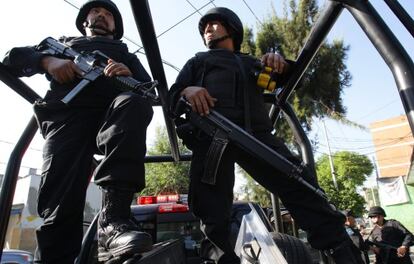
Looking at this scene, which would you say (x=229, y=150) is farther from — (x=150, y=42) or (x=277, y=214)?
(x=277, y=214)

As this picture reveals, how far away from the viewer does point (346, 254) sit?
3.92 feet

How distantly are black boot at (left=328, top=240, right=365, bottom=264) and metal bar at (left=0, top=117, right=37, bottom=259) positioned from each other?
→ 3.90 feet

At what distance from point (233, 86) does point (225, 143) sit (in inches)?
13.4

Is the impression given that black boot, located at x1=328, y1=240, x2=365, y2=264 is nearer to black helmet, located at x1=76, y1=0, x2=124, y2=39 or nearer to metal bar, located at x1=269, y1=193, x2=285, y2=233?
metal bar, located at x1=269, y1=193, x2=285, y2=233

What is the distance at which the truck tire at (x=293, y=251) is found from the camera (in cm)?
136

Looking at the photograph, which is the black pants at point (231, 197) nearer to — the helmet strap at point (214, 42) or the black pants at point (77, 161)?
the black pants at point (77, 161)

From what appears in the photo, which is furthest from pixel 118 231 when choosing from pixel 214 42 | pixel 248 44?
pixel 248 44

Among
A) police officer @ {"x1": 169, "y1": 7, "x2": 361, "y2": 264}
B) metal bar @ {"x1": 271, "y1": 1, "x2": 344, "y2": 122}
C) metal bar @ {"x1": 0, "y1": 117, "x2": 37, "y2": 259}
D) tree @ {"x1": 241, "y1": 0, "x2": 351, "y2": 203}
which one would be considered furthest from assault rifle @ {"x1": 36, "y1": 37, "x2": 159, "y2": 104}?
tree @ {"x1": 241, "y1": 0, "x2": 351, "y2": 203}

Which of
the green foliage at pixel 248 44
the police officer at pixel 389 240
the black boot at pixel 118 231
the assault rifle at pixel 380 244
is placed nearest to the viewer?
the black boot at pixel 118 231

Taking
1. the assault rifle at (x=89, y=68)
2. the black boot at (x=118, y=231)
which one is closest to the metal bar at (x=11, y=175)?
the assault rifle at (x=89, y=68)

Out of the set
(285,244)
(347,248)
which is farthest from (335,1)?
(285,244)

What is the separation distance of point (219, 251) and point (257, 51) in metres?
11.9

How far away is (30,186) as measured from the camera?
19.7 m

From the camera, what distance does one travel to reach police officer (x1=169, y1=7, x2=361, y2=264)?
132 centimetres
